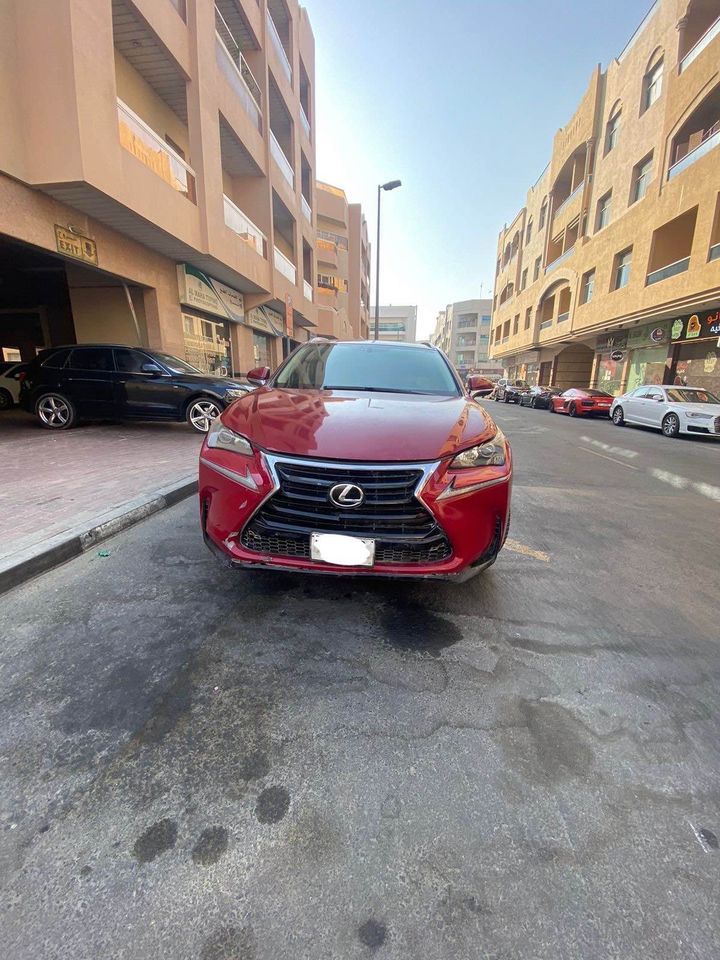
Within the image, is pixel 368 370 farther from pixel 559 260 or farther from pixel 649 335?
pixel 559 260

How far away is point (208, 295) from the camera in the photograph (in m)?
12.4

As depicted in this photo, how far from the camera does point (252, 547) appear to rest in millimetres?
2473

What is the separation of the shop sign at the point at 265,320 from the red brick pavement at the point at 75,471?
25.6 feet

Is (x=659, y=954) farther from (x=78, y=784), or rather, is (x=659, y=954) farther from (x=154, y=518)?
(x=154, y=518)

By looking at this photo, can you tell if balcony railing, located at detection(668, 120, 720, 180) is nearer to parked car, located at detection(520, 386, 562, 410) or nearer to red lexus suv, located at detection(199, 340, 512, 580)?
parked car, located at detection(520, 386, 562, 410)

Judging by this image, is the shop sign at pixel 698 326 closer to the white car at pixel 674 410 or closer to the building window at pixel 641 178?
the white car at pixel 674 410

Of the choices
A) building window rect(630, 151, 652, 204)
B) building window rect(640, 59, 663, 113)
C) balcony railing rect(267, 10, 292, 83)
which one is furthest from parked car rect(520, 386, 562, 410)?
balcony railing rect(267, 10, 292, 83)

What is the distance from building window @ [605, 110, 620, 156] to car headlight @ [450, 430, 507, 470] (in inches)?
1090

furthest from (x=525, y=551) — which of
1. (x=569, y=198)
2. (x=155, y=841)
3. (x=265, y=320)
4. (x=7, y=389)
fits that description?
(x=569, y=198)

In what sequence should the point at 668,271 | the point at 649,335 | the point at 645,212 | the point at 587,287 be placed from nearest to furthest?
the point at 668,271
the point at 645,212
the point at 649,335
the point at 587,287

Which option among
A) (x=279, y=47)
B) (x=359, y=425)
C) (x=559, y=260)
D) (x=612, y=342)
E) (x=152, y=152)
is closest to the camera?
(x=359, y=425)

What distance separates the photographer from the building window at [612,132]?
71.4ft

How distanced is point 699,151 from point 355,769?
72.3 ft

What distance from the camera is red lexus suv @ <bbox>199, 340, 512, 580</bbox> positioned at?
92.5 inches
